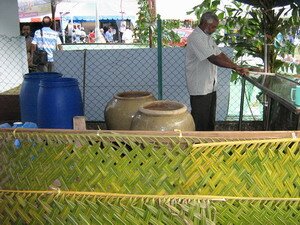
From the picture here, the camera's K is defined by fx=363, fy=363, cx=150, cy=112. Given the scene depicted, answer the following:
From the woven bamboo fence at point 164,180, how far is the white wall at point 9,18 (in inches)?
174

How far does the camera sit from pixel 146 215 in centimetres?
124

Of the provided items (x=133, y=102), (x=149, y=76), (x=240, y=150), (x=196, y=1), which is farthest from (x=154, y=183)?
(x=196, y=1)

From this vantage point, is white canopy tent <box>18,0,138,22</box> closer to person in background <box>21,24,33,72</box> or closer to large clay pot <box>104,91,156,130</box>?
person in background <box>21,24,33,72</box>

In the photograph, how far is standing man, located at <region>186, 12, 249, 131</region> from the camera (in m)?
3.56

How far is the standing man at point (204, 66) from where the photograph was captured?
3561 millimetres

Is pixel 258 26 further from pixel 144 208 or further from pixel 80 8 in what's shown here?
pixel 80 8

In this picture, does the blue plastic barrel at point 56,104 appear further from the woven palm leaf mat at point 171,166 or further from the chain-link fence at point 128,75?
the woven palm leaf mat at point 171,166

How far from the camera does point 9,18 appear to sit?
5.27m

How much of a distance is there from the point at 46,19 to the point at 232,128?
4.64 metres

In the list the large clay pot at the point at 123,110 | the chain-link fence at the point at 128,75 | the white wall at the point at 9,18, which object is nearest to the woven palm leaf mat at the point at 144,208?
the large clay pot at the point at 123,110

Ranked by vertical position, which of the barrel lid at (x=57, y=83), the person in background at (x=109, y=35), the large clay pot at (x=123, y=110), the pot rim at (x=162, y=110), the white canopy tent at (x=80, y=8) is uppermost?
the white canopy tent at (x=80, y=8)

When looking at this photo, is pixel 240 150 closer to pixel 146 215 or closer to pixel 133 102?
pixel 146 215

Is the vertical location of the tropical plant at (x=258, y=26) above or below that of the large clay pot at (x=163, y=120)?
above

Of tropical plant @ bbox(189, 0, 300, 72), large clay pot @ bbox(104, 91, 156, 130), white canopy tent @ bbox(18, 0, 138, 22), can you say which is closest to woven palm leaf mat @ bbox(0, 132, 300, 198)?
large clay pot @ bbox(104, 91, 156, 130)
